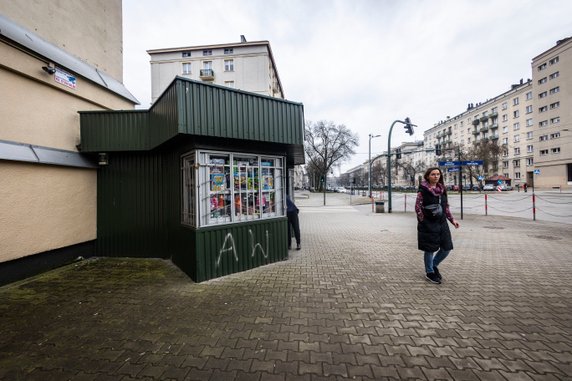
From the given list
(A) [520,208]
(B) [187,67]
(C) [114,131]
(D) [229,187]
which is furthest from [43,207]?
(B) [187,67]

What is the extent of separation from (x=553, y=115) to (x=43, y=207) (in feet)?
216

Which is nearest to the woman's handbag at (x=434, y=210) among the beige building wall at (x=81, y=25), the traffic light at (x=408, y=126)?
the beige building wall at (x=81, y=25)

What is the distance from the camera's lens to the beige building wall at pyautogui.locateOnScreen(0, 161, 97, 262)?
4.53 m

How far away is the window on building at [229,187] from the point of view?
182 inches

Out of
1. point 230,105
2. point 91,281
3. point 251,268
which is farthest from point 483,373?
point 91,281

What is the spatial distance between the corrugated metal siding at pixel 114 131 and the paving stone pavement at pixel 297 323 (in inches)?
113

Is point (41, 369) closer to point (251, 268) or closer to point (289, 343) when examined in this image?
point (289, 343)

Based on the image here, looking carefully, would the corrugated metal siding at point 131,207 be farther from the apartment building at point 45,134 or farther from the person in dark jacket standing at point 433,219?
the person in dark jacket standing at point 433,219

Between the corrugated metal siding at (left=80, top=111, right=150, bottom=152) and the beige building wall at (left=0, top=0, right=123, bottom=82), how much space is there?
2.16 m

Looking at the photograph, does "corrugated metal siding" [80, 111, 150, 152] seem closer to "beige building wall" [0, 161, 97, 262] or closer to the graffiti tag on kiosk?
"beige building wall" [0, 161, 97, 262]

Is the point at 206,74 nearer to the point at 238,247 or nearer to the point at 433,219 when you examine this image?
the point at 238,247

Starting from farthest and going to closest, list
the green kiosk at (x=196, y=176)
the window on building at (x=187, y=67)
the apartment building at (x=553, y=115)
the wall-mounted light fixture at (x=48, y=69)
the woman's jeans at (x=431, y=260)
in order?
the apartment building at (x=553, y=115), the window on building at (x=187, y=67), the wall-mounted light fixture at (x=48, y=69), the green kiosk at (x=196, y=176), the woman's jeans at (x=431, y=260)

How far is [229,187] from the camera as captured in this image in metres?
4.98

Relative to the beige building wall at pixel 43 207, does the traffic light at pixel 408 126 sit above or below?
above
